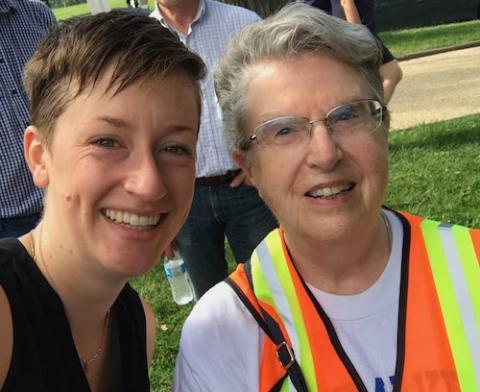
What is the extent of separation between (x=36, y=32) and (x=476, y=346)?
2347 mm

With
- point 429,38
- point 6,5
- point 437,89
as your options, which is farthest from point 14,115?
point 429,38

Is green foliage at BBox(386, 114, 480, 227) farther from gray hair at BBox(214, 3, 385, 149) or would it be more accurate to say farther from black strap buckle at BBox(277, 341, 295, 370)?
black strap buckle at BBox(277, 341, 295, 370)

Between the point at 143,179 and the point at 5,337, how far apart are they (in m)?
0.47

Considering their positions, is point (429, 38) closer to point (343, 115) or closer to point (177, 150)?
point (343, 115)

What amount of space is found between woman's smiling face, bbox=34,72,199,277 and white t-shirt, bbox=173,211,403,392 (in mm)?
372

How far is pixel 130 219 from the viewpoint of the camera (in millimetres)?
1479

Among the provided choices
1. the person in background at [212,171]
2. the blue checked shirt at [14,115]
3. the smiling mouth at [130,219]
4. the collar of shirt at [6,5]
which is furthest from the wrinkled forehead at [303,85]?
the collar of shirt at [6,5]

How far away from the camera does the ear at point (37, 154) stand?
5.08 feet

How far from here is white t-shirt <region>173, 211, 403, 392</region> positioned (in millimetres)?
1762

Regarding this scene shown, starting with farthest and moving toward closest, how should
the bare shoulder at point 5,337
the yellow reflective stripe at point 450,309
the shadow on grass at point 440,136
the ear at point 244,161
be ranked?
the shadow on grass at point 440,136 → the ear at point 244,161 → the yellow reflective stripe at point 450,309 → the bare shoulder at point 5,337

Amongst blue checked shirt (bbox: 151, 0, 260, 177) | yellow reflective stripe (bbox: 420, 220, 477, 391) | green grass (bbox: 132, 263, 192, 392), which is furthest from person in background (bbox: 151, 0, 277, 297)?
yellow reflective stripe (bbox: 420, 220, 477, 391)

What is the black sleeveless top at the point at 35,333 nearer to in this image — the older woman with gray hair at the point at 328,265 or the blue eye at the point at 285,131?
the older woman with gray hair at the point at 328,265

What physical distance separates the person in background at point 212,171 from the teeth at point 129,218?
63.3 inches

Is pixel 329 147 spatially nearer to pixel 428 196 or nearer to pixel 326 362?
pixel 326 362
